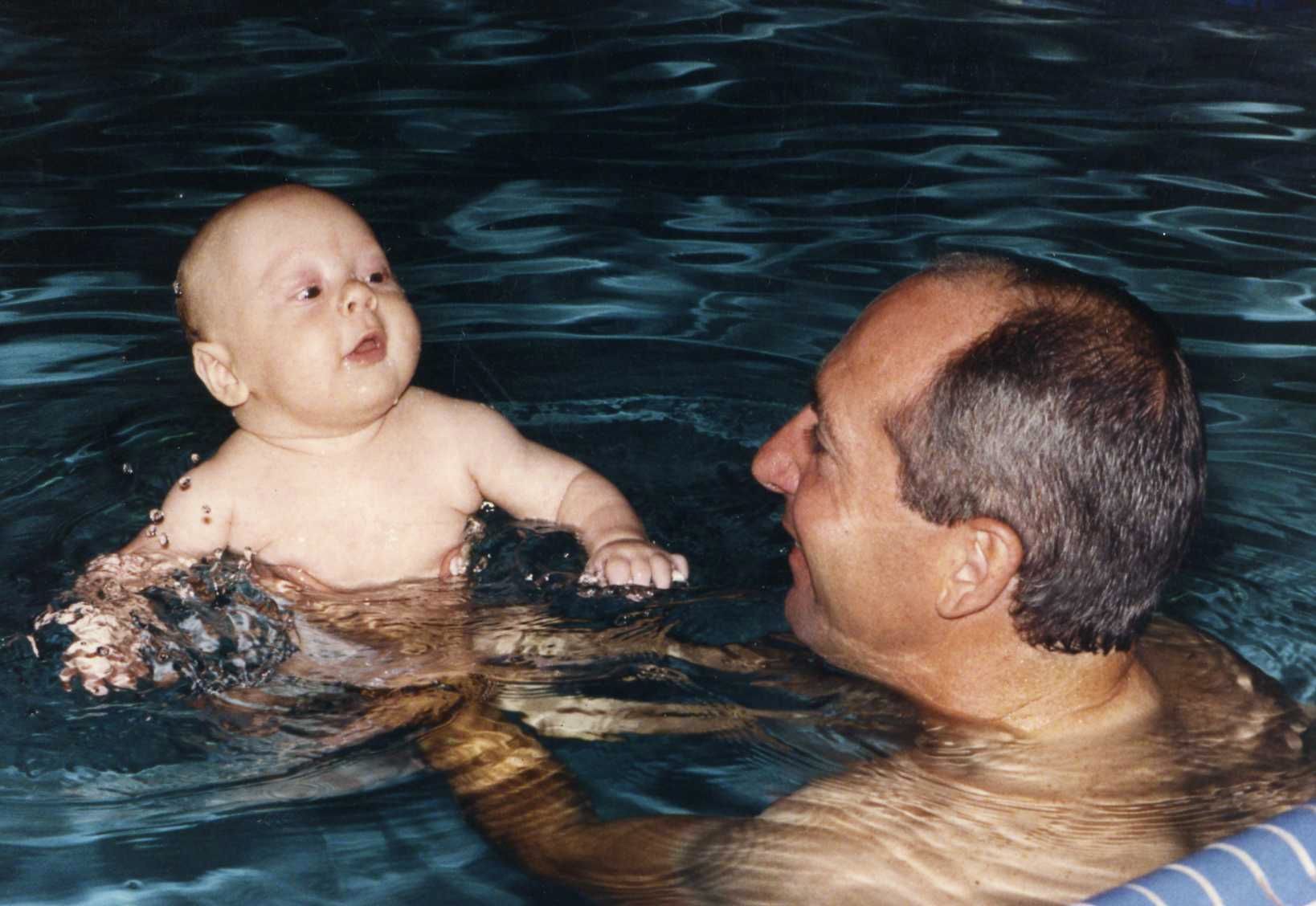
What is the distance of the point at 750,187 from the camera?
6.63 meters

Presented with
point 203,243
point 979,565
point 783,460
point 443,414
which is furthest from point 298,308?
point 979,565

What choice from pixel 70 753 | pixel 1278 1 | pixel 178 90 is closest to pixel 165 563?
pixel 70 753

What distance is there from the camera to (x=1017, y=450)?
9.26 ft

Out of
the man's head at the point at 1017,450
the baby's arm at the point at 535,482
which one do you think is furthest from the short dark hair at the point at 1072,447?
the baby's arm at the point at 535,482

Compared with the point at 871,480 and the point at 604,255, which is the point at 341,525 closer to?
the point at 871,480

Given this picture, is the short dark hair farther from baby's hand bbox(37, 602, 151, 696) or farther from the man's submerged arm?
baby's hand bbox(37, 602, 151, 696)

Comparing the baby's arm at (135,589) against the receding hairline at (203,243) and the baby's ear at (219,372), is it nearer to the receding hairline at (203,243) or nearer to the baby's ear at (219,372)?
the baby's ear at (219,372)

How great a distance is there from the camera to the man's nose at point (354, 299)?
11.7 feet

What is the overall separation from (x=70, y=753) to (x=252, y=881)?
528 millimetres

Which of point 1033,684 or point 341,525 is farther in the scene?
point 341,525

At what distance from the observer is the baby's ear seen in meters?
3.70

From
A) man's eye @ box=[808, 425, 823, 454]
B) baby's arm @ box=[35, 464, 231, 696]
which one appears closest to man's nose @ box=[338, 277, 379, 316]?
baby's arm @ box=[35, 464, 231, 696]

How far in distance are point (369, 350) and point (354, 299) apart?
0.12 m

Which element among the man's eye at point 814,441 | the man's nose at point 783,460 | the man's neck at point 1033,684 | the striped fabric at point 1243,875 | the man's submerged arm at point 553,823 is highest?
the man's eye at point 814,441
